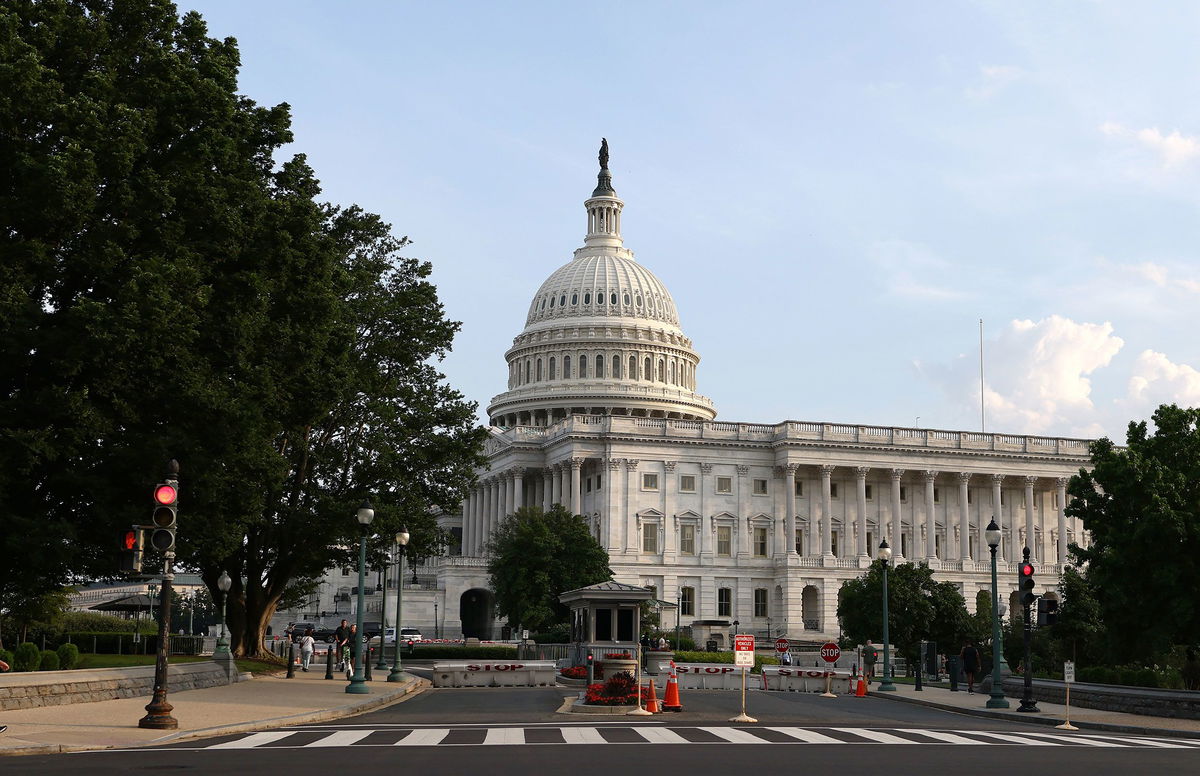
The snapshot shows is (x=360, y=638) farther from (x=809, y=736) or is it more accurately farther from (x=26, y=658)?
(x=809, y=736)

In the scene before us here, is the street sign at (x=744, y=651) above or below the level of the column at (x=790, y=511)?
below

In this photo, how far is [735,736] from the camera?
26547mm

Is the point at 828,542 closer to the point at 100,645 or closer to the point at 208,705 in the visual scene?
the point at 100,645


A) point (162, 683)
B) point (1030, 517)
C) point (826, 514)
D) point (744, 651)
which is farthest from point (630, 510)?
point (162, 683)

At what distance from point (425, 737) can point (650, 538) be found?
94.0 metres

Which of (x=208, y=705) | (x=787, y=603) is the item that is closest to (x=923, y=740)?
(x=208, y=705)

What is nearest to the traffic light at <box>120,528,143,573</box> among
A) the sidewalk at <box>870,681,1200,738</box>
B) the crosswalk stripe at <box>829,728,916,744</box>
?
the crosswalk stripe at <box>829,728,916,744</box>

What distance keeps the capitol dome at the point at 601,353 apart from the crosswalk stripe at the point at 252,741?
123 m

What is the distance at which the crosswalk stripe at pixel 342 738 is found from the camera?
79.0 feet

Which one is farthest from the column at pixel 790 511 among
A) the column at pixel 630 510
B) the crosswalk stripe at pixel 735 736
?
the crosswalk stripe at pixel 735 736

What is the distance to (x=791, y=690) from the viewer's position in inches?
2084

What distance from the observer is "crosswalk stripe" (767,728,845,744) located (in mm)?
25531

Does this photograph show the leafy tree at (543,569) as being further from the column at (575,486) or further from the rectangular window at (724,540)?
the rectangular window at (724,540)

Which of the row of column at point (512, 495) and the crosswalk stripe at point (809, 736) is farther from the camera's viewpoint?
the row of column at point (512, 495)
